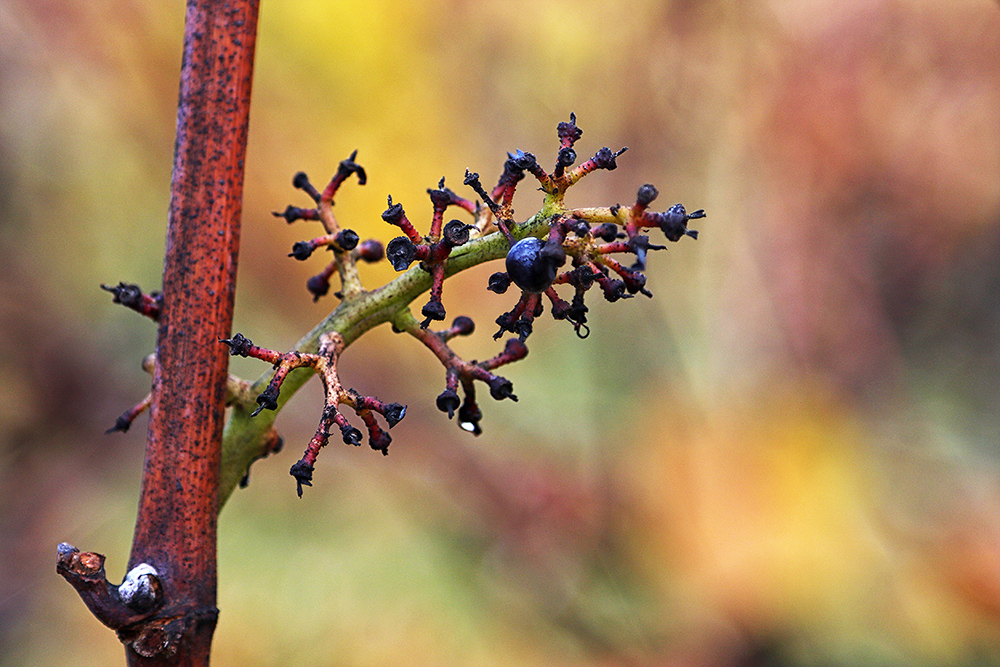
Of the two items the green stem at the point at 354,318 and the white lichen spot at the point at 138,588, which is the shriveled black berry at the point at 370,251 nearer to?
the green stem at the point at 354,318

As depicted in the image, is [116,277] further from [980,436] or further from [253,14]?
[980,436]

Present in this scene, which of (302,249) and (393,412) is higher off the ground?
(302,249)

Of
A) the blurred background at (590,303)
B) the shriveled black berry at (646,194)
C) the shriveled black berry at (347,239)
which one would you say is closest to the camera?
the shriveled black berry at (646,194)

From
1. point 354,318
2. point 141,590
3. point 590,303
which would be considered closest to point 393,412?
point 354,318

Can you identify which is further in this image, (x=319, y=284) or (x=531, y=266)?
(x=319, y=284)

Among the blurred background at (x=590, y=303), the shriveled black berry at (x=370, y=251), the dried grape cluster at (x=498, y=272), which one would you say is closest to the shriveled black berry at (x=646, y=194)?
the dried grape cluster at (x=498, y=272)

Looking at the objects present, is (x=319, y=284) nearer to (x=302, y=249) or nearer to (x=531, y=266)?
(x=302, y=249)

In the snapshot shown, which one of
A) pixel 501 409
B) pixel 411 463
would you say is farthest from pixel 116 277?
pixel 501 409
